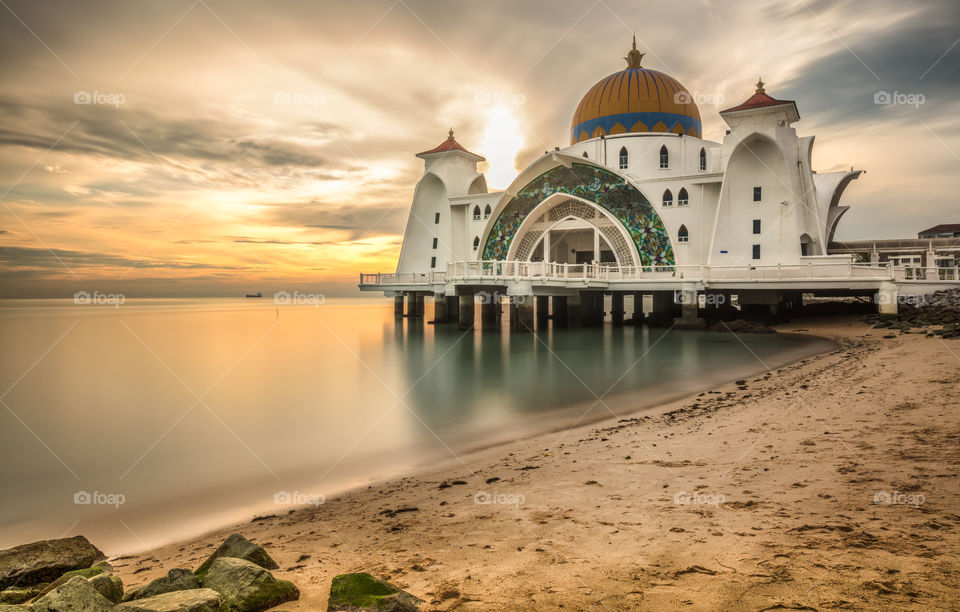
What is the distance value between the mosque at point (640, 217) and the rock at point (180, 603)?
1844 centimetres

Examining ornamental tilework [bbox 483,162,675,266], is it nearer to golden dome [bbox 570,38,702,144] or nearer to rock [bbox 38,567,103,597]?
golden dome [bbox 570,38,702,144]

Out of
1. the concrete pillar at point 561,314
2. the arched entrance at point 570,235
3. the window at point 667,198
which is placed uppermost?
the window at point 667,198

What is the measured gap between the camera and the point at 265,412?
10320 millimetres

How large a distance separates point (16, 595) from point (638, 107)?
107 ft

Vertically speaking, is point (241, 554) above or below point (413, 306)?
below

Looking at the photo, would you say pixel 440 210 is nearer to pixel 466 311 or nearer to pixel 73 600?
pixel 466 311

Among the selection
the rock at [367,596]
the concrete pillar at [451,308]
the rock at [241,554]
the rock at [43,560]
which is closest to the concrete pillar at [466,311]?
the concrete pillar at [451,308]

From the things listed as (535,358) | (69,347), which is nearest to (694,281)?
(535,358)

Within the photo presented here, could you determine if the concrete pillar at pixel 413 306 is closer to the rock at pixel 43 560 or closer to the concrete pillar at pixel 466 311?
the concrete pillar at pixel 466 311

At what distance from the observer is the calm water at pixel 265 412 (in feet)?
19.0

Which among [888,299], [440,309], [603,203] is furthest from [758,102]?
[440,309]

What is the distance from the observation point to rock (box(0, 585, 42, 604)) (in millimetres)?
3547

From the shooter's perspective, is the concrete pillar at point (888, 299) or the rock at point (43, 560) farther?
A: the concrete pillar at point (888, 299)

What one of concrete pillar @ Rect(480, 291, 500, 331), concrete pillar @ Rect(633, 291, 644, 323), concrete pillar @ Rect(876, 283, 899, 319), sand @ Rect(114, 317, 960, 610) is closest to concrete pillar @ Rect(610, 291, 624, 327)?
concrete pillar @ Rect(633, 291, 644, 323)
